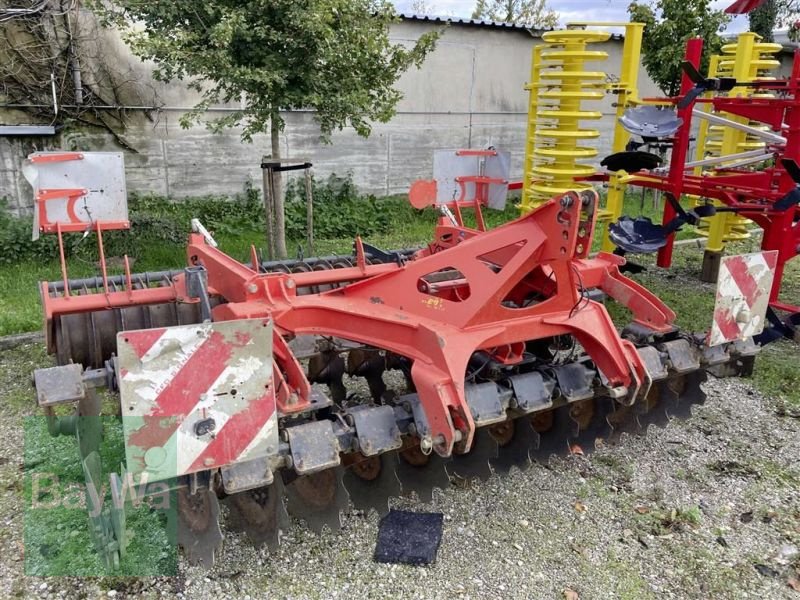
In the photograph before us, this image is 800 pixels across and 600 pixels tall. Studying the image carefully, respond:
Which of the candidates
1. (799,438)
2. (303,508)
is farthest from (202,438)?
(799,438)

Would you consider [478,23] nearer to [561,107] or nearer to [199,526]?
[561,107]

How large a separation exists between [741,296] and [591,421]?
108 cm

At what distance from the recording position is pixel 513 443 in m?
3.93

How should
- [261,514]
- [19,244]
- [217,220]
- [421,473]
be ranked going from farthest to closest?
1. [217,220]
2. [19,244]
3. [421,473]
4. [261,514]

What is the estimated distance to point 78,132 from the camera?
878 cm

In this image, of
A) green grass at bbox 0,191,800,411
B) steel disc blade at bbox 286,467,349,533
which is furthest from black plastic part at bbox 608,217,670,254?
steel disc blade at bbox 286,467,349,533

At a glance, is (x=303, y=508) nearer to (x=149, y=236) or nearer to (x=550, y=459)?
(x=550, y=459)

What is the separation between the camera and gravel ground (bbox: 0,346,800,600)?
3.11 meters

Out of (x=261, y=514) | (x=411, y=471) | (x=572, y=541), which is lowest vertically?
(x=572, y=541)

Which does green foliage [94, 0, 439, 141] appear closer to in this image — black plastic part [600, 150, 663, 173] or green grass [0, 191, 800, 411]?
green grass [0, 191, 800, 411]

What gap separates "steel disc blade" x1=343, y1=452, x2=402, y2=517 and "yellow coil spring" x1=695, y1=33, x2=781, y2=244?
5480 millimetres

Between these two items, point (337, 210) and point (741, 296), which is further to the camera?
point (337, 210)

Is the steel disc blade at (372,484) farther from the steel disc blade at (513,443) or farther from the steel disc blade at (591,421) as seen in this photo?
the steel disc blade at (591,421)

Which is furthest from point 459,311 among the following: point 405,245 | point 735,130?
point 405,245
